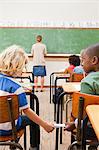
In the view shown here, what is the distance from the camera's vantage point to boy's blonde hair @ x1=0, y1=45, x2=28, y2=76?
2.27 m

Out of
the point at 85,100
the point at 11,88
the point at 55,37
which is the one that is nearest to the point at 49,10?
the point at 55,37

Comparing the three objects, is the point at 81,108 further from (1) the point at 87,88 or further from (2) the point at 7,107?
(2) the point at 7,107

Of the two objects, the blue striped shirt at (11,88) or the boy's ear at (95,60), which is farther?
the boy's ear at (95,60)

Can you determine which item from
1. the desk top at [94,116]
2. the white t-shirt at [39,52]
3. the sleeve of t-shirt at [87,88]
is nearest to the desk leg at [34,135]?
the sleeve of t-shirt at [87,88]

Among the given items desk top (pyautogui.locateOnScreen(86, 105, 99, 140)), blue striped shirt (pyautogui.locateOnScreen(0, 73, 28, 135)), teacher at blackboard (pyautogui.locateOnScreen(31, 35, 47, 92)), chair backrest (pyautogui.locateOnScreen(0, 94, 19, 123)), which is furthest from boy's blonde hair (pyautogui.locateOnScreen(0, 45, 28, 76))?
teacher at blackboard (pyautogui.locateOnScreen(31, 35, 47, 92))

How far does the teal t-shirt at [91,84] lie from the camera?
206 centimetres

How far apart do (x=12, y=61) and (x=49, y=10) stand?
19.0ft

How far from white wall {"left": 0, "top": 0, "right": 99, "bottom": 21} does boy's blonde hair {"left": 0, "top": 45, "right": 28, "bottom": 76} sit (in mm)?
5682

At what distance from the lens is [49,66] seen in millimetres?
8023

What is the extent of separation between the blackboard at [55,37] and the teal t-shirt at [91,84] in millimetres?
5817

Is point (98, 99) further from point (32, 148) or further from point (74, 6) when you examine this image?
point (74, 6)

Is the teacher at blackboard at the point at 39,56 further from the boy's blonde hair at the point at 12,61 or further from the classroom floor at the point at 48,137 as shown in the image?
the boy's blonde hair at the point at 12,61

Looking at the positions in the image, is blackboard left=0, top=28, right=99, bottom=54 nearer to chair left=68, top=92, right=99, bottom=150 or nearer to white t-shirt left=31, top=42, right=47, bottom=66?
white t-shirt left=31, top=42, right=47, bottom=66

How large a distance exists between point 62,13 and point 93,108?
258 inches
